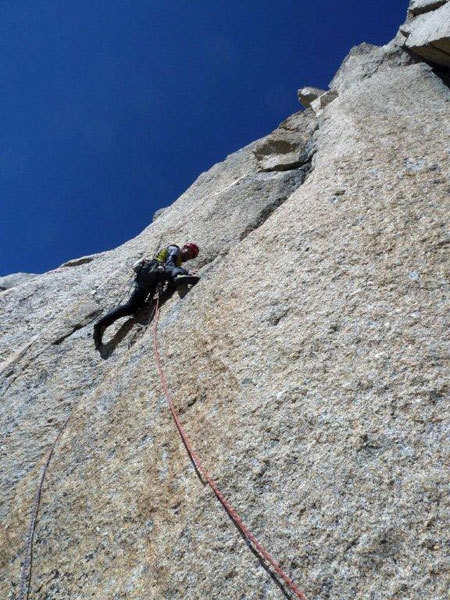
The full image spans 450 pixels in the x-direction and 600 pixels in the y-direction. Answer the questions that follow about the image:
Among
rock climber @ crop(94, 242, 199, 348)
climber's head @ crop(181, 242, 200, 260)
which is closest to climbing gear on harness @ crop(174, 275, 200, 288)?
rock climber @ crop(94, 242, 199, 348)

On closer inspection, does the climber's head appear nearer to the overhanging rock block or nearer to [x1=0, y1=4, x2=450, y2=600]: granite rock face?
[x1=0, y1=4, x2=450, y2=600]: granite rock face

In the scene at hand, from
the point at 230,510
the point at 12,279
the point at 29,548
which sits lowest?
the point at 230,510

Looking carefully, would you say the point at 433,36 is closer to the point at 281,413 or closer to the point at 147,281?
the point at 147,281

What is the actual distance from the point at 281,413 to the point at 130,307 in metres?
4.77

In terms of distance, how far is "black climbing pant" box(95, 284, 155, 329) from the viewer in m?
8.39

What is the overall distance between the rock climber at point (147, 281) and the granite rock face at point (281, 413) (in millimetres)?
347

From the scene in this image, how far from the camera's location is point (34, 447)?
22.0 ft

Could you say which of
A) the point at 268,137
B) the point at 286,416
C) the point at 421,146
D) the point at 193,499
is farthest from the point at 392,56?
the point at 193,499

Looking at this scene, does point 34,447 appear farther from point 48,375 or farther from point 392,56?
point 392,56

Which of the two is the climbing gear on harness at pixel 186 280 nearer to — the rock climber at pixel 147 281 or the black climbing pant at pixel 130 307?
the rock climber at pixel 147 281

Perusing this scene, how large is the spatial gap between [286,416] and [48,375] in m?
5.21

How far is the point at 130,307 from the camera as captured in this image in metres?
8.60

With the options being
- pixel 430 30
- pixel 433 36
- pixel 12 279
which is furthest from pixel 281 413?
pixel 12 279

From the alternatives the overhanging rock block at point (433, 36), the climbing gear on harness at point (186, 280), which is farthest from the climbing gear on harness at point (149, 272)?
the overhanging rock block at point (433, 36)
